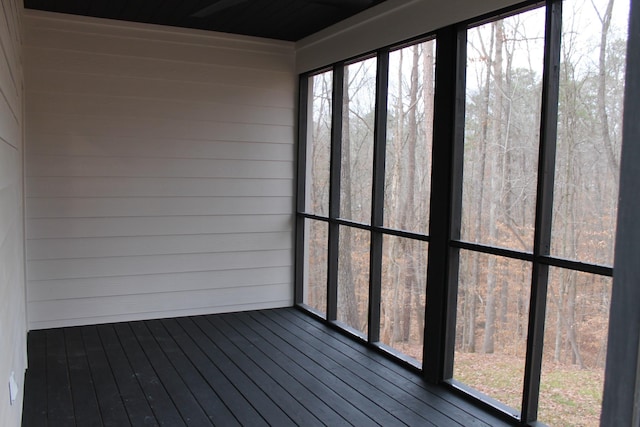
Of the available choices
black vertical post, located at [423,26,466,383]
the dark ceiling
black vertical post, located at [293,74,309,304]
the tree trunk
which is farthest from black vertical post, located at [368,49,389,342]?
the tree trunk

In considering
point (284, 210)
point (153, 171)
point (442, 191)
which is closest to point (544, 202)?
point (442, 191)

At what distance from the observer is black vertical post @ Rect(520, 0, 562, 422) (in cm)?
285

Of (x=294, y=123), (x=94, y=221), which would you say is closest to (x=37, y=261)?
(x=94, y=221)

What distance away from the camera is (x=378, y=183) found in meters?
4.39

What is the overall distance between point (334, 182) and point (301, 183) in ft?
2.50

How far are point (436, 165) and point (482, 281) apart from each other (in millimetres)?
2697

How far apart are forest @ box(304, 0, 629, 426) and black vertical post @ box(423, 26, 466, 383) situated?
0.11 m

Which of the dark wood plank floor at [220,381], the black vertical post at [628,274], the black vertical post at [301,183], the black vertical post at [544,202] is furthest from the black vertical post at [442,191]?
the black vertical post at [628,274]

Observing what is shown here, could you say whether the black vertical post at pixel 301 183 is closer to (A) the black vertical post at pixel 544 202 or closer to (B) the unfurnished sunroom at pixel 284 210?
(B) the unfurnished sunroom at pixel 284 210

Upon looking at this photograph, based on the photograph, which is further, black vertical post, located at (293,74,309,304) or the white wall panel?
black vertical post, located at (293,74,309,304)

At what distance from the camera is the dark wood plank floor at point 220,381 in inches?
127

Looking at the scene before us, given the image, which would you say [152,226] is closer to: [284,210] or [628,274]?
[284,210]

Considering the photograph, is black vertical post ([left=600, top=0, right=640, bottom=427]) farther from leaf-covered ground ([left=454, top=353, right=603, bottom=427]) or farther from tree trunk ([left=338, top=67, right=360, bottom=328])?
tree trunk ([left=338, top=67, right=360, bottom=328])

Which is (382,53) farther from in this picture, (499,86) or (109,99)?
(109,99)
